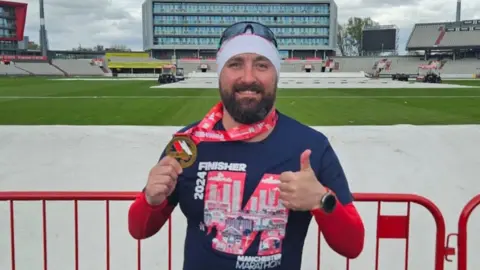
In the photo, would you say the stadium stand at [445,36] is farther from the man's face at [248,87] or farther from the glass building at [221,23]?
the man's face at [248,87]

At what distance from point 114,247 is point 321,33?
120m

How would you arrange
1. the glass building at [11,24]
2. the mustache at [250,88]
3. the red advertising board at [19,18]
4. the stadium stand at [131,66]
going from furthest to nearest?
the red advertising board at [19,18]
the glass building at [11,24]
the stadium stand at [131,66]
the mustache at [250,88]

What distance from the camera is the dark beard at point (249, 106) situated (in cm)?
177

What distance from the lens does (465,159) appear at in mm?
8188

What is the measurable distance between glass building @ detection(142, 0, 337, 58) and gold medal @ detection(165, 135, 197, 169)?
388ft

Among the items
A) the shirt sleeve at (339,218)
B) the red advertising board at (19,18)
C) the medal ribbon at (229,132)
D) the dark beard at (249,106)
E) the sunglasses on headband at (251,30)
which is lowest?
the shirt sleeve at (339,218)

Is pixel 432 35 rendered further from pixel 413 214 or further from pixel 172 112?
pixel 413 214

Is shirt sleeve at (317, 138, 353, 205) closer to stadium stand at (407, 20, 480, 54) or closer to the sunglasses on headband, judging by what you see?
the sunglasses on headband

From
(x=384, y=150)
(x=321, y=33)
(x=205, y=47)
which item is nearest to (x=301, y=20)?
(x=321, y=33)

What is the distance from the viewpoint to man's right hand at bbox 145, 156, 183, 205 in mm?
1680

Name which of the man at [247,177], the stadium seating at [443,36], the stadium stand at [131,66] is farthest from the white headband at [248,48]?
the stadium stand at [131,66]

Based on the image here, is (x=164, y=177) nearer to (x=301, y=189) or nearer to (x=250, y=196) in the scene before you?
(x=250, y=196)

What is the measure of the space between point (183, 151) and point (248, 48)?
0.48 meters

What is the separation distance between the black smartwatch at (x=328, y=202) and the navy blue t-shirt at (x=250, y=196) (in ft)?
0.47
